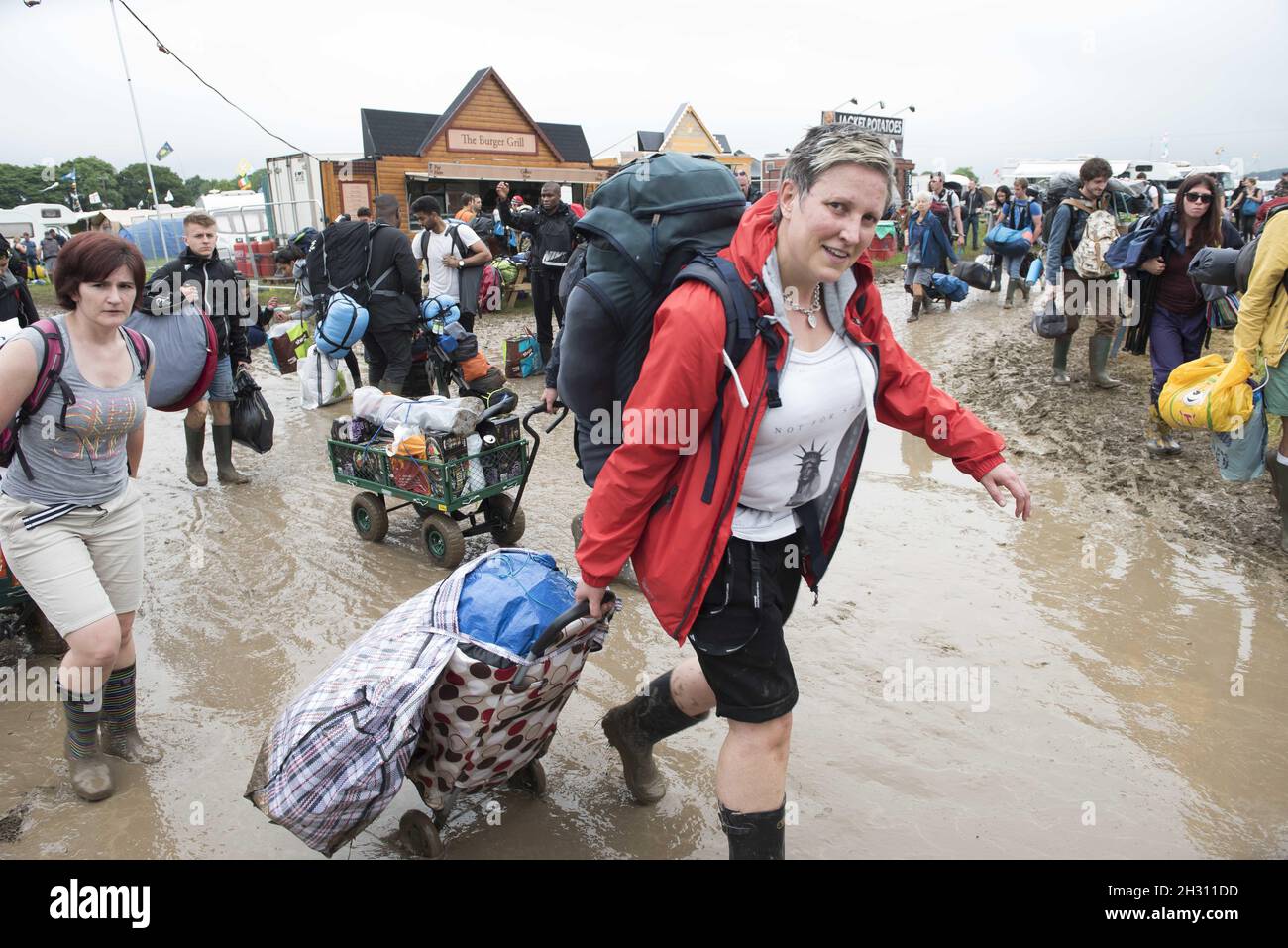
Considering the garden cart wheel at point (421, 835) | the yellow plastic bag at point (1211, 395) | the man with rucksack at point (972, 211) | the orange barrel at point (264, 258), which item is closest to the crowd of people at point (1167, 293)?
the yellow plastic bag at point (1211, 395)

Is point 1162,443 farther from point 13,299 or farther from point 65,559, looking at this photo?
point 13,299

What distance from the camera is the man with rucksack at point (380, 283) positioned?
279 inches

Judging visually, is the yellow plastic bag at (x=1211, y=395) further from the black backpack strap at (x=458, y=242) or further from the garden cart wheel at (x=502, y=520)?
the black backpack strap at (x=458, y=242)

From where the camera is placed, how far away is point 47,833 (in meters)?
3.10

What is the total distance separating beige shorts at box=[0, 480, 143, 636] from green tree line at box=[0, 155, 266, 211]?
72.6 m

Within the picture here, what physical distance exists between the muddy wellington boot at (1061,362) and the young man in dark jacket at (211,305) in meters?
7.39

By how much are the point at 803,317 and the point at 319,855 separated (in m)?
2.39

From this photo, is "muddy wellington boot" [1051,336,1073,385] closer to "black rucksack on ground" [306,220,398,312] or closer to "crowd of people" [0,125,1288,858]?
"crowd of people" [0,125,1288,858]

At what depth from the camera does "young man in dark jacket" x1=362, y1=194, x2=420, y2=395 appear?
279 inches

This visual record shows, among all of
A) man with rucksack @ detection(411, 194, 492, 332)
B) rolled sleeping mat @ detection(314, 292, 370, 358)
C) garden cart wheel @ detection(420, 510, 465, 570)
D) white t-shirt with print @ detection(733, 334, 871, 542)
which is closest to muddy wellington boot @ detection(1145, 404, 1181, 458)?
garden cart wheel @ detection(420, 510, 465, 570)

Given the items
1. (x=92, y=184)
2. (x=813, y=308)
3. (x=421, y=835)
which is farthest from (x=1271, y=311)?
(x=92, y=184)

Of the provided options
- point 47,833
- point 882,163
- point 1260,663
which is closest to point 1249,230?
point 1260,663

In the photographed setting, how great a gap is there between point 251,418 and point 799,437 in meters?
5.66

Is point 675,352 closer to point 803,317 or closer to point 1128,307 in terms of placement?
point 803,317
